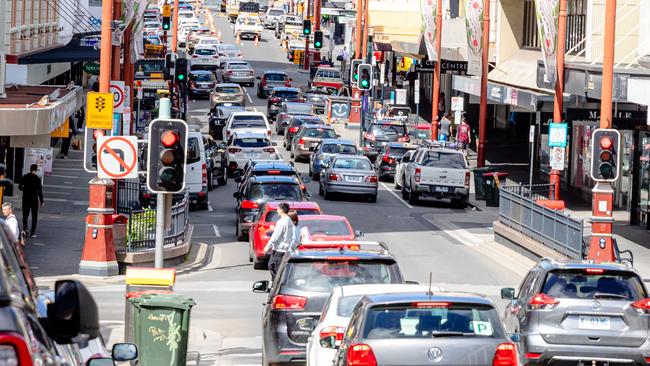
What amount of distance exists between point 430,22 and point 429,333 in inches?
1890

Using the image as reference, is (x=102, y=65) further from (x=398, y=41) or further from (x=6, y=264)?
(x=398, y=41)

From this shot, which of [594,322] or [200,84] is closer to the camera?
[594,322]

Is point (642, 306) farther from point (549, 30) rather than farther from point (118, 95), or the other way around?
point (549, 30)

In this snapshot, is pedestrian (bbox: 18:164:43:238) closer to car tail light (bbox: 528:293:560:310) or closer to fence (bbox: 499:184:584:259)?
fence (bbox: 499:184:584:259)

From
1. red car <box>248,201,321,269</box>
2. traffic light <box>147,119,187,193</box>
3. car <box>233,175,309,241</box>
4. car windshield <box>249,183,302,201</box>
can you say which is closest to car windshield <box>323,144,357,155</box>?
car <box>233,175,309,241</box>

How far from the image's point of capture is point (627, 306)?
1562 centimetres

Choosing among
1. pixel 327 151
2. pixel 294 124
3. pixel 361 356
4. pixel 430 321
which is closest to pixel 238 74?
pixel 294 124

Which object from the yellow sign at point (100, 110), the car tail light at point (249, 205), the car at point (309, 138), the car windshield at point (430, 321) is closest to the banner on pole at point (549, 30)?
the car tail light at point (249, 205)

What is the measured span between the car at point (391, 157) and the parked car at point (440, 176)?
563 centimetres

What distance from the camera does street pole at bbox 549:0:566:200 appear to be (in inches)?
1426

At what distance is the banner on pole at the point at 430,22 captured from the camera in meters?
57.8

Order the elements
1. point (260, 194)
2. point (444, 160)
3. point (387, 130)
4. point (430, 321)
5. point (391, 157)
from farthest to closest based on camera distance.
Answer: point (387, 130)
point (391, 157)
point (444, 160)
point (260, 194)
point (430, 321)

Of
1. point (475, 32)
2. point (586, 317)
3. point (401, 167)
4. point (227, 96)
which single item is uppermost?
point (475, 32)

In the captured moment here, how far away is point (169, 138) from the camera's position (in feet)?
56.2
